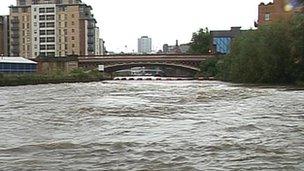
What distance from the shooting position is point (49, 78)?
80.6 m

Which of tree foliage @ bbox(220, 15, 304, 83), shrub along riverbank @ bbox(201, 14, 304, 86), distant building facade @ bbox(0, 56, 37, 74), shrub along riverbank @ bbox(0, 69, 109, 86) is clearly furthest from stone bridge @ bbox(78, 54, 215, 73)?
tree foliage @ bbox(220, 15, 304, 83)

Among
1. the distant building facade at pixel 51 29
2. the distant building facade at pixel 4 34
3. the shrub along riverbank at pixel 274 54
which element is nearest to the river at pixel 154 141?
the shrub along riverbank at pixel 274 54

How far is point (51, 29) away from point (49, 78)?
7670 centimetres

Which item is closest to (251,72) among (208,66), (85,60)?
(208,66)

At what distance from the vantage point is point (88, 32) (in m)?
158

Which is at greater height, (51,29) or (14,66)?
(51,29)

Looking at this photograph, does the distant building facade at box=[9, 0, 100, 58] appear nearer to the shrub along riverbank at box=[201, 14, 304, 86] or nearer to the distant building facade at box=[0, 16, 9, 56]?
the distant building facade at box=[0, 16, 9, 56]

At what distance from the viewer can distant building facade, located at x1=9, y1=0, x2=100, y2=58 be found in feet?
496

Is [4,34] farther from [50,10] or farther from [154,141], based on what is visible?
[154,141]

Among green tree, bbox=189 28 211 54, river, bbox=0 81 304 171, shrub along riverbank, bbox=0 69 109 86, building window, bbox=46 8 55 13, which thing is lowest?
shrub along riverbank, bbox=0 69 109 86

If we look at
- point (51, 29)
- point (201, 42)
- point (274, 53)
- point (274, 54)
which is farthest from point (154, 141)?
point (51, 29)

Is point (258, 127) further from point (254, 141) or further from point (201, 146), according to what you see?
point (201, 146)

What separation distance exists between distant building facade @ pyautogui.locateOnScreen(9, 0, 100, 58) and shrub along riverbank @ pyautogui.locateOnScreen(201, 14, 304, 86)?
8734cm

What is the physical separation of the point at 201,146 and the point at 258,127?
4.64 m
